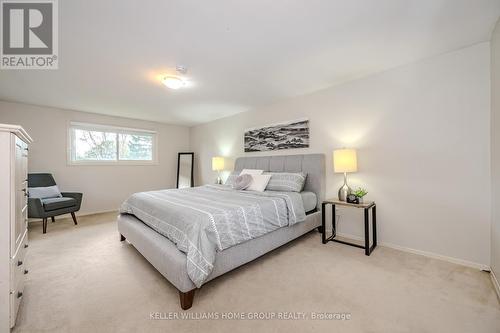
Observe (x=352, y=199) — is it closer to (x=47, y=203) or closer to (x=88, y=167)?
(x=47, y=203)

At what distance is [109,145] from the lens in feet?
15.7

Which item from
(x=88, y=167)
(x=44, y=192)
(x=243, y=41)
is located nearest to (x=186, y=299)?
(x=243, y=41)

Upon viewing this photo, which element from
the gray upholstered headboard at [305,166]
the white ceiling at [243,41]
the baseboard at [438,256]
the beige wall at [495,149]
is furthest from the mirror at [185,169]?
the beige wall at [495,149]

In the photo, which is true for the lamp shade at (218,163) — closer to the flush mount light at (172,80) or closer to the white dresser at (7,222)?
the flush mount light at (172,80)

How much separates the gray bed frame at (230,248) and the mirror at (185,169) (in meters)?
3.01

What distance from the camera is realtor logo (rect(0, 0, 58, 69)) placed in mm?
1585

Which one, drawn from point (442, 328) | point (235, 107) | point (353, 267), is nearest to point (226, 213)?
point (353, 267)

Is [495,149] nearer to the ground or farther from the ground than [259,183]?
farther from the ground

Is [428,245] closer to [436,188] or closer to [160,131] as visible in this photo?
[436,188]

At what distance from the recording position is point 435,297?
5.38 feet

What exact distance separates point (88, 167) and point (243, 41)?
445 centimetres

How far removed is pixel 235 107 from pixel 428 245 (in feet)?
12.1

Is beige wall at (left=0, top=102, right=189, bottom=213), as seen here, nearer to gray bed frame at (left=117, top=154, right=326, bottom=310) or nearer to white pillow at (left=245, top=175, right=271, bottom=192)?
gray bed frame at (left=117, top=154, right=326, bottom=310)

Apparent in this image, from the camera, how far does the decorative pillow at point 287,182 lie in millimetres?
3068
